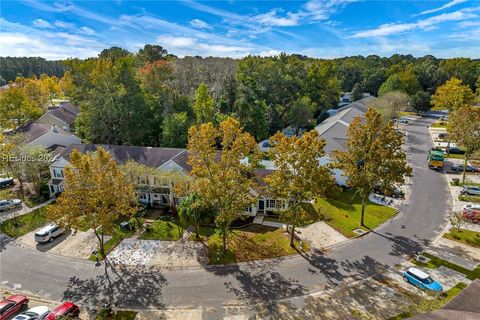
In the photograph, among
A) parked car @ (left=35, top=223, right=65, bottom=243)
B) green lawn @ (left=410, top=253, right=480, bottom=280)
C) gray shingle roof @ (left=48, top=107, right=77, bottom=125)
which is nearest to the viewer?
green lawn @ (left=410, top=253, right=480, bottom=280)

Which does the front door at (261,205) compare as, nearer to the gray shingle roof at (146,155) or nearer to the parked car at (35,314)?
the gray shingle roof at (146,155)

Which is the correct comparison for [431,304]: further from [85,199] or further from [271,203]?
[85,199]

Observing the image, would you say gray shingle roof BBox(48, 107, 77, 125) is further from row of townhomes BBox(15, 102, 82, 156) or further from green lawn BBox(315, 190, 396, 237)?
green lawn BBox(315, 190, 396, 237)

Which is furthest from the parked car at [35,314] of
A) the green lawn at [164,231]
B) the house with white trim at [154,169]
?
the house with white trim at [154,169]

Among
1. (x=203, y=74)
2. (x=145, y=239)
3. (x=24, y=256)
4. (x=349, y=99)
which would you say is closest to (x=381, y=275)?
(x=145, y=239)

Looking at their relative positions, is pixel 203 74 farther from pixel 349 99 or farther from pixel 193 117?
pixel 349 99

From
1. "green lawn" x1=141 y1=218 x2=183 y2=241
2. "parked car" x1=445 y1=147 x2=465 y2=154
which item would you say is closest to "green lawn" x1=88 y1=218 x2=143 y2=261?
"green lawn" x1=141 y1=218 x2=183 y2=241
